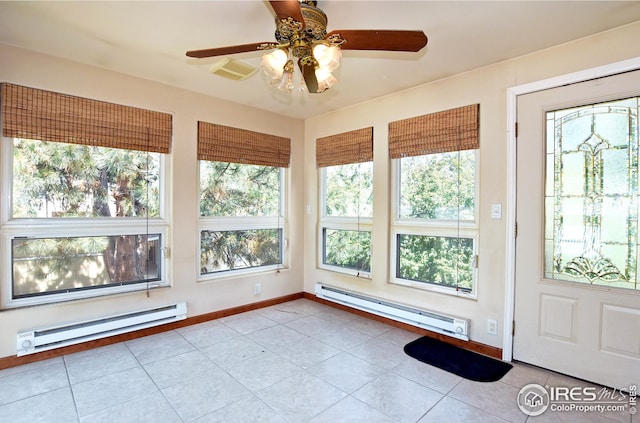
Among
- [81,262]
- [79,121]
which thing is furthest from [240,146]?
[81,262]

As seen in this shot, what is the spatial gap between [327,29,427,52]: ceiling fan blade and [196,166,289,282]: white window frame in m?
2.42

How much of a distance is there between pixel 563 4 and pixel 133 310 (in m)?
4.03

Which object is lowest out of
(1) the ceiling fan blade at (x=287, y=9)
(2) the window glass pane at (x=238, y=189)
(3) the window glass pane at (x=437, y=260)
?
(3) the window glass pane at (x=437, y=260)

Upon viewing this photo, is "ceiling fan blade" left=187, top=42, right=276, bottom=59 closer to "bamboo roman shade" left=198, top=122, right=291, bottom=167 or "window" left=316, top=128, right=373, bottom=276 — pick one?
"bamboo roman shade" left=198, top=122, right=291, bottom=167

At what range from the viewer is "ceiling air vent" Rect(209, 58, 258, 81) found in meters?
2.64

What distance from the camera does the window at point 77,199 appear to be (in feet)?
8.49

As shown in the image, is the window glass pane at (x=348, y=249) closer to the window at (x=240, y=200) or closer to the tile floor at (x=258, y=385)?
the window at (x=240, y=200)

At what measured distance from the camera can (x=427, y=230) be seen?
10.7 ft

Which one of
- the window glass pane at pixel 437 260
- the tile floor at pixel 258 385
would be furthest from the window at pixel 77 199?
the window glass pane at pixel 437 260

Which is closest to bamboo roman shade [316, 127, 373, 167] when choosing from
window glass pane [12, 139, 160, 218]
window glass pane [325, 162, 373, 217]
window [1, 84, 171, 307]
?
window glass pane [325, 162, 373, 217]

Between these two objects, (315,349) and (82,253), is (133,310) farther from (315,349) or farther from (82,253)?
(315,349)

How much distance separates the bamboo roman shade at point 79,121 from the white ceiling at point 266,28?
353 mm

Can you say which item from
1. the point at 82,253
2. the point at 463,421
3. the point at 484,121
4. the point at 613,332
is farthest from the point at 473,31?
the point at 82,253

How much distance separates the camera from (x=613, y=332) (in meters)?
2.23
